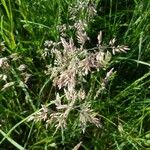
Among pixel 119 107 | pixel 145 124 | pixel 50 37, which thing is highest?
pixel 50 37

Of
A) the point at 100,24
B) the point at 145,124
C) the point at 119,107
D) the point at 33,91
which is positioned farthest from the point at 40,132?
the point at 100,24

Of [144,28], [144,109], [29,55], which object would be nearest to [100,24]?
[144,28]

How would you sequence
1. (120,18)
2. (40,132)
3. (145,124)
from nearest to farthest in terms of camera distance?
(40,132) → (145,124) → (120,18)

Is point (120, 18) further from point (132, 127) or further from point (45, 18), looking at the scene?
point (132, 127)

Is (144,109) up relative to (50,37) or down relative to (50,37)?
down

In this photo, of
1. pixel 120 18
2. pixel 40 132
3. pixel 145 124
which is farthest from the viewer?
pixel 120 18

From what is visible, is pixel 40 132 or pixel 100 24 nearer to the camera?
pixel 40 132
